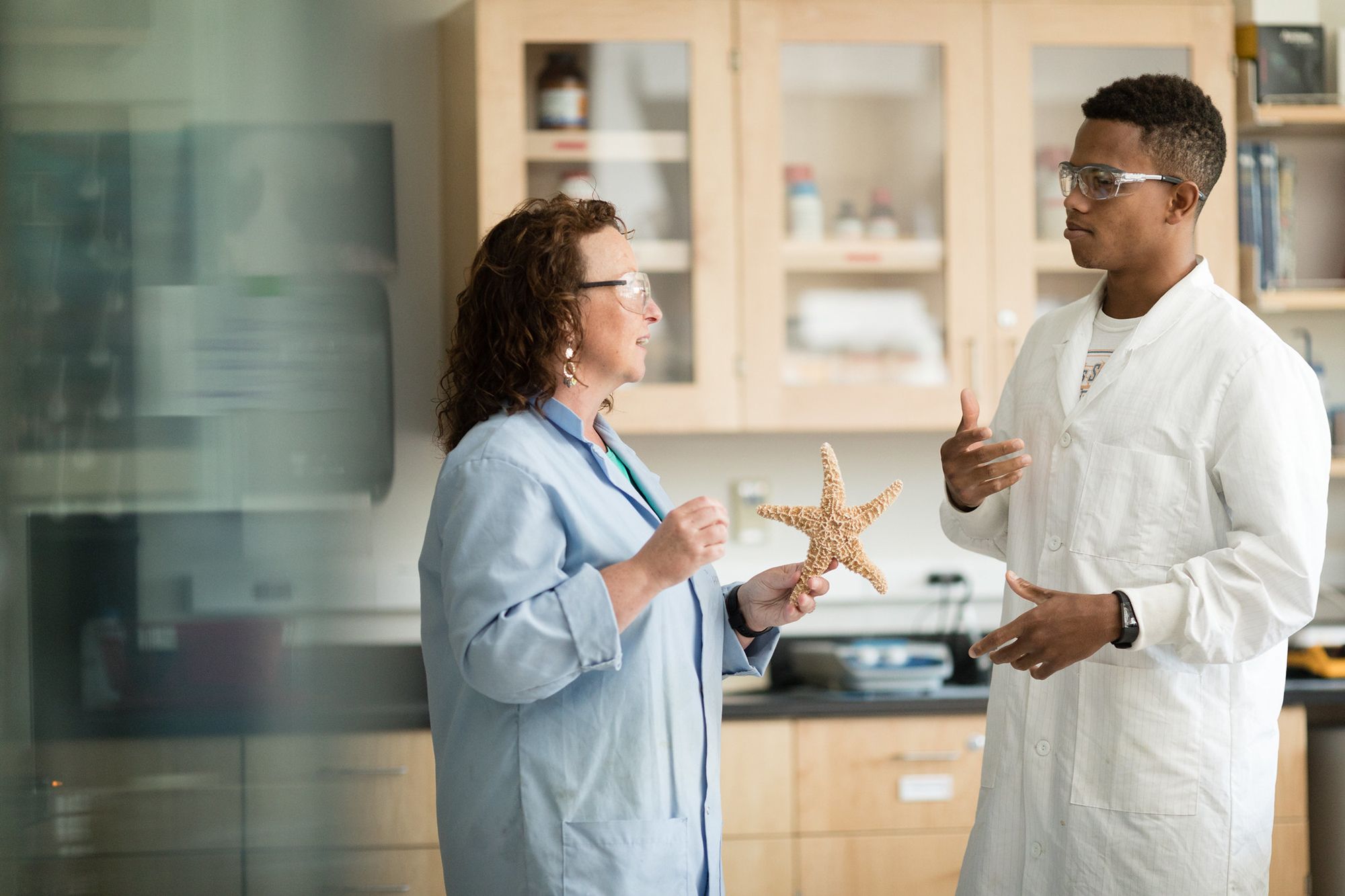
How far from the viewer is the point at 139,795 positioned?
1.89ft

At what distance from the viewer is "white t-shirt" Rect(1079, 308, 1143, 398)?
140 cm

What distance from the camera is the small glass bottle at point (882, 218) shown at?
8.25 feet

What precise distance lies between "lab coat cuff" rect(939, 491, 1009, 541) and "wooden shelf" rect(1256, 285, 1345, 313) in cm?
137

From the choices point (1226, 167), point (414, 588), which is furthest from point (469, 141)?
point (1226, 167)

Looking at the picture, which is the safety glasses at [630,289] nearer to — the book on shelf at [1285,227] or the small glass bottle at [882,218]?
the small glass bottle at [882,218]

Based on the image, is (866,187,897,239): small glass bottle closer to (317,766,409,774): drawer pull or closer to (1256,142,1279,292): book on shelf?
(1256,142,1279,292): book on shelf

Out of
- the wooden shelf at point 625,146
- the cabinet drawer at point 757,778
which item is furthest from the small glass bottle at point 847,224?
the cabinet drawer at point 757,778

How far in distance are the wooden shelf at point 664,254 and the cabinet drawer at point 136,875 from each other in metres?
1.89

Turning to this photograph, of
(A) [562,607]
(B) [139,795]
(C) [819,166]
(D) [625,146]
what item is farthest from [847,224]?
(B) [139,795]

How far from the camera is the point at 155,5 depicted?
56 cm

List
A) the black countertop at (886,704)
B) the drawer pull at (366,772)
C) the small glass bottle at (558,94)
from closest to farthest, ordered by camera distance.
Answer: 1. the drawer pull at (366,772)
2. the black countertop at (886,704)
3. the small glass bottle at (558,94)

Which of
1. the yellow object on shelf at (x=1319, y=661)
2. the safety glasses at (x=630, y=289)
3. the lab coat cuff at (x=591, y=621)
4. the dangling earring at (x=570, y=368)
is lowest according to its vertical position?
the yellow object on shelf at (x=1319, y=661)

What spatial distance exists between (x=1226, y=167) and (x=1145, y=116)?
1357 millimetres

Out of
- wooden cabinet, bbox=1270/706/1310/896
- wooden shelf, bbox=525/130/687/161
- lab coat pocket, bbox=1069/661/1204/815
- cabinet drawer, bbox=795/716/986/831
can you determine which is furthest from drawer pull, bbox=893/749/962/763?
wooden shelf, bbox=525/130/687/161
